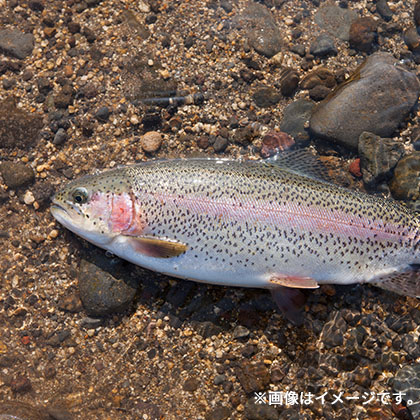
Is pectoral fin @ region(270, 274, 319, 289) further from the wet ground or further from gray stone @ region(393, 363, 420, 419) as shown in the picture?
gray stone @ region(393, 363, 420, 419)

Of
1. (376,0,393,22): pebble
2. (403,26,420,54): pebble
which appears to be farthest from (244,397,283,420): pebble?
(376,0,393,22): pebble

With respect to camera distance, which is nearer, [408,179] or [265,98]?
[408,179]

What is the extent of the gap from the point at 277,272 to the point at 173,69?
8.04 feet

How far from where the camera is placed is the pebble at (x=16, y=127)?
4.28 meters

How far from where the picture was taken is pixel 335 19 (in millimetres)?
4602

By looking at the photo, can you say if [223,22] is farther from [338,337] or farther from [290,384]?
[290,384]

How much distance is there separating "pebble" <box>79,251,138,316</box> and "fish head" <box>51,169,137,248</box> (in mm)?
297

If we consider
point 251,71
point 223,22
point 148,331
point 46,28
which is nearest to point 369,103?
point 251,71

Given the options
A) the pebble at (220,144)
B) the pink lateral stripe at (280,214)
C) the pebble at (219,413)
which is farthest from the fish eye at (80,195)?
the pebble at (219,413)

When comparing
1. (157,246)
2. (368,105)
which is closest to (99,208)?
(157,246)

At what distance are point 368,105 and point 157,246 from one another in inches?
99.4

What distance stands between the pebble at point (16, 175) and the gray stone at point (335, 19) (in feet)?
11.6

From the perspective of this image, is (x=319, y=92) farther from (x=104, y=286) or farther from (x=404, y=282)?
(x=104, y=286)

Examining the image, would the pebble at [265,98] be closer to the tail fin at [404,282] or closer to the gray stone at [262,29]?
the gray stone at [262,29]
